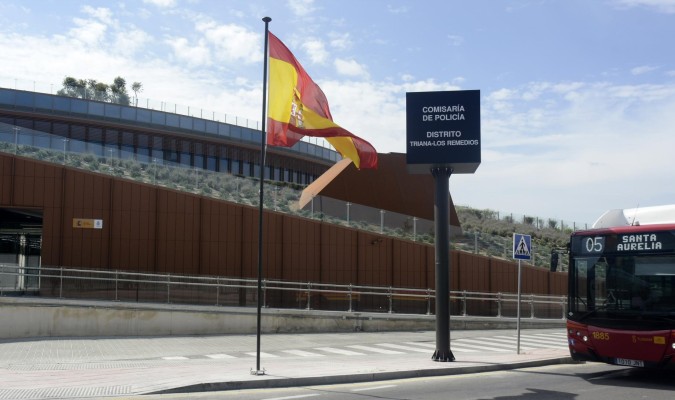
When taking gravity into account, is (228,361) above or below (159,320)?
below

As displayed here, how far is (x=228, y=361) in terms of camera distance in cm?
1454

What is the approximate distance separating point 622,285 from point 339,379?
571 cm

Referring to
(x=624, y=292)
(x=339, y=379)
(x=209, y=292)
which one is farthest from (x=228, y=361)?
(x=624, y=292)

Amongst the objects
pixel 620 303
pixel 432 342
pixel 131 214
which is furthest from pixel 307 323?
pixel 620 303

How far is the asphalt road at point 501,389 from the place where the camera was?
10773 mm

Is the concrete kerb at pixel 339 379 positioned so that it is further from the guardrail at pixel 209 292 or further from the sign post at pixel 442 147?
the guardrail at pixel 209 292

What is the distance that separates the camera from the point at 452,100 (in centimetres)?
1537

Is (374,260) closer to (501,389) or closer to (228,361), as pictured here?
(228,361)

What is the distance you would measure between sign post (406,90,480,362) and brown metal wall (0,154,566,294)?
11.3 metres

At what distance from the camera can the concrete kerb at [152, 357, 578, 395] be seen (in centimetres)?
1109

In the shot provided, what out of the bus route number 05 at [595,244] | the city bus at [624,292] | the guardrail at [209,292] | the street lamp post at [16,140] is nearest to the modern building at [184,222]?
the street lamp post at [16,140]

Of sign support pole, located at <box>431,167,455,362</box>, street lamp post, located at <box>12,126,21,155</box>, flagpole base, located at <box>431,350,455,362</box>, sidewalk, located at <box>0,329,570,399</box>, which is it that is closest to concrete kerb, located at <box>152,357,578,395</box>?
sidewalk, located at <box>0,329,570,399</box>

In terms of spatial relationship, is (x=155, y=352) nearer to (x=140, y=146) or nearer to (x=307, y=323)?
(x=307, y=323)

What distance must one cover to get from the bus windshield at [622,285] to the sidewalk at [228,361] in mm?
2548
